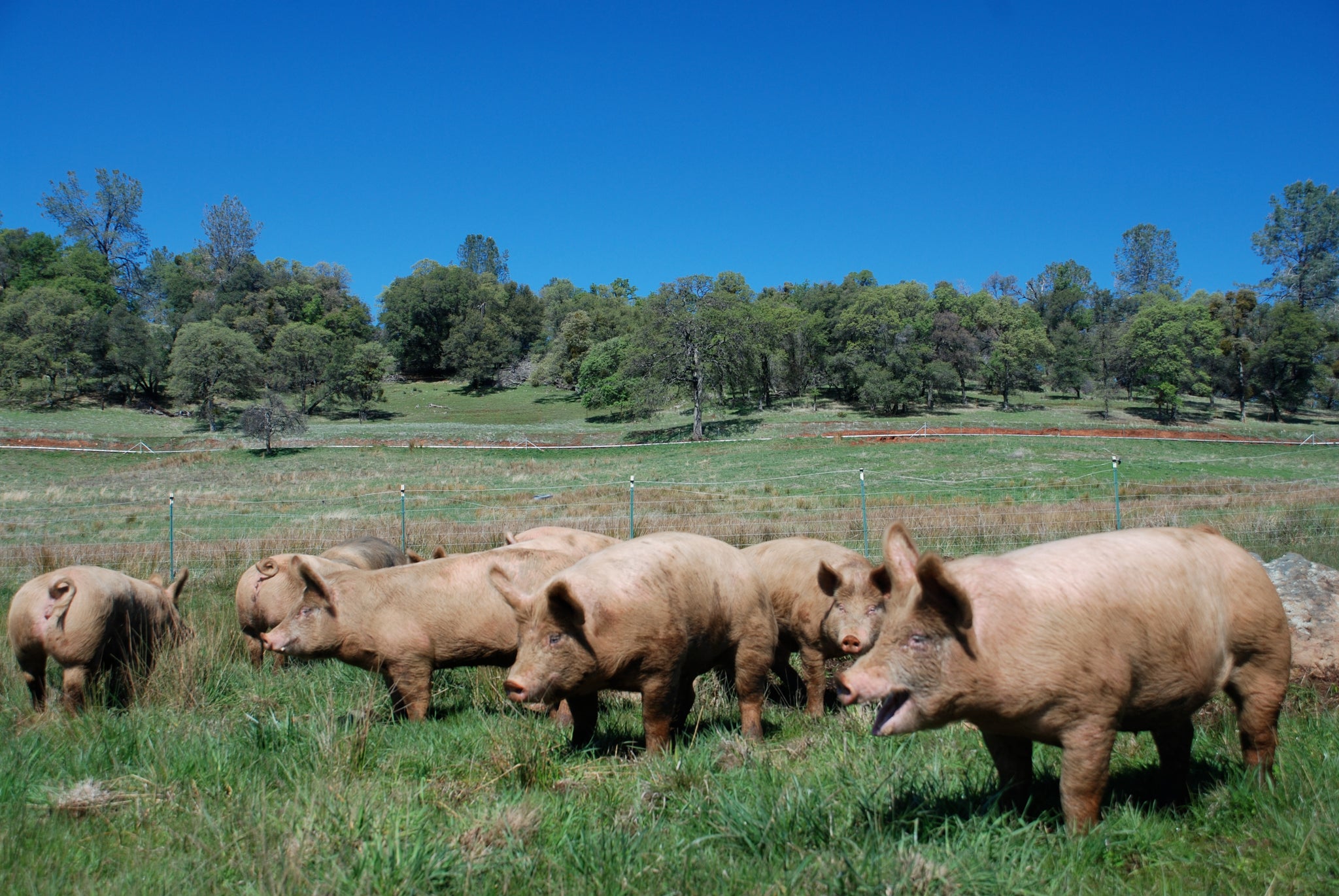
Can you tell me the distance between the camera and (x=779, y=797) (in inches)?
165

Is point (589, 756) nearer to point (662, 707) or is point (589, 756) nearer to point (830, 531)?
point (662, 707)

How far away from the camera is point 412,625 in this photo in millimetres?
7223

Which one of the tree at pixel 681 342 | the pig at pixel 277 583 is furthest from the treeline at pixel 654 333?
the pig at pixel 277 583

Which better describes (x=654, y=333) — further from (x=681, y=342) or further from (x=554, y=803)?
(x=554, y=803)

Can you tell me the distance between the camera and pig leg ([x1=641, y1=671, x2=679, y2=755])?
5.70m

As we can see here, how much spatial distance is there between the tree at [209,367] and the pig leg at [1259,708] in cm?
7100

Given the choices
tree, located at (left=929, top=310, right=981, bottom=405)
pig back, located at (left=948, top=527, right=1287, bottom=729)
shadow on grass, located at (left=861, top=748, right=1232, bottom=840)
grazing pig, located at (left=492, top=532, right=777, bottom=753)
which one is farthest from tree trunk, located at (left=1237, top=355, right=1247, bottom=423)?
pig back, located at (left=948, top=527, right=1287, bottom=729)

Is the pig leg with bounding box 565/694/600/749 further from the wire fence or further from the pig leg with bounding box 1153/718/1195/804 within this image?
the wire fence

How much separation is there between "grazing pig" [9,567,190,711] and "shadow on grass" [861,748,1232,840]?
6.75 meters

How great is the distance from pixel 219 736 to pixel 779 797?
13.0 ft

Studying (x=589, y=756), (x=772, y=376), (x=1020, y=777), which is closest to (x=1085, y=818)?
(x=1020, y=777)

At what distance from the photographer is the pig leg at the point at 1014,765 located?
14.2ft

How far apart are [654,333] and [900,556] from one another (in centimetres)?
5460

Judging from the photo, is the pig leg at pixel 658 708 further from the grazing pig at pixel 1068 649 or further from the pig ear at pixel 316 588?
the pig ear at pixel 316 588
